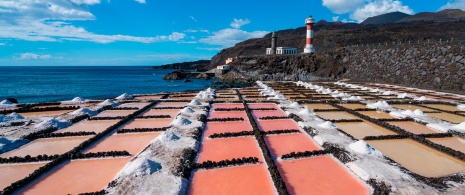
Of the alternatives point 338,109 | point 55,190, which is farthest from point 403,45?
point 55,190

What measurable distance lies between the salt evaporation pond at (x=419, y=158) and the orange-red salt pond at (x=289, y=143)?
6.73 ft

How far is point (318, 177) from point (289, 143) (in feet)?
7.57

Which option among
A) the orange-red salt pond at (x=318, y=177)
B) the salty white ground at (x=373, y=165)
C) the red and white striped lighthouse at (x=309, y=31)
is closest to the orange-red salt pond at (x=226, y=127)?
the salty white ground at (x=373, y=165)

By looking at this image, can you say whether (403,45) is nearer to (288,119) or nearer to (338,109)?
(338,109)

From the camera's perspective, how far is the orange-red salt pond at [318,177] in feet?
16.9

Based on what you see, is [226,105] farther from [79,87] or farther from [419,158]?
[79,87]

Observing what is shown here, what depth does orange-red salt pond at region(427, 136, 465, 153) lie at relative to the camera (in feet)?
25.3

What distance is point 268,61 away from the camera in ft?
180

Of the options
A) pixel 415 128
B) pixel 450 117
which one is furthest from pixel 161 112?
pixel 450 117

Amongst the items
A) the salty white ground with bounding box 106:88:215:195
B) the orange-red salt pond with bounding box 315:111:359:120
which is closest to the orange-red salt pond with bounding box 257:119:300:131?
the orange-red salt pond with bounding box 315:111:359:120

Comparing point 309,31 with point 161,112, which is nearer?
point 161,112

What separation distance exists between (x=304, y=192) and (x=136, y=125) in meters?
7.49

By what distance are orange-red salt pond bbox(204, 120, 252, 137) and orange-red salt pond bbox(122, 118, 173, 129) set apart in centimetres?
186

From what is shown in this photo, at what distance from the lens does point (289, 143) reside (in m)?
7.96
